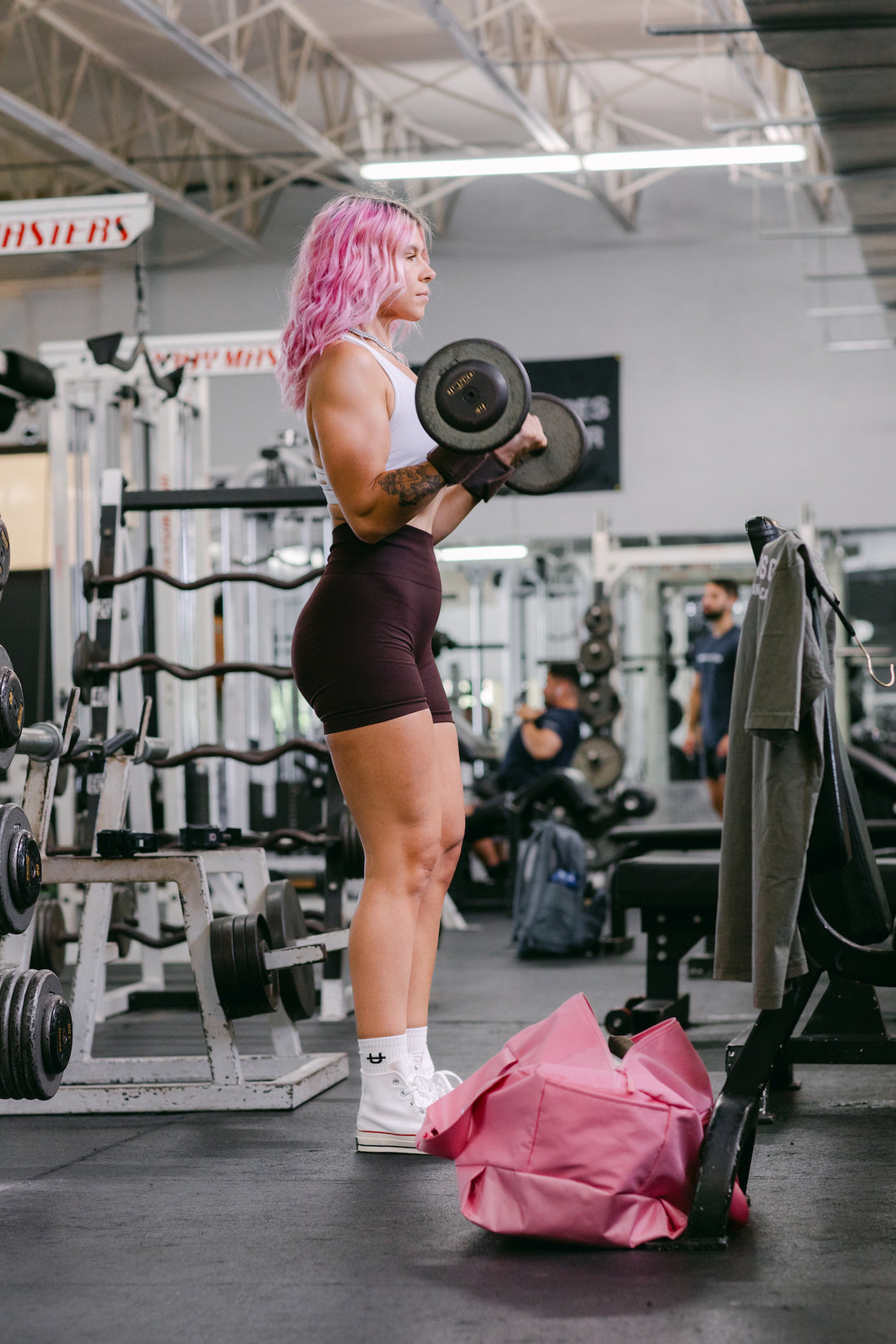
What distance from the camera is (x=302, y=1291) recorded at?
1.43m

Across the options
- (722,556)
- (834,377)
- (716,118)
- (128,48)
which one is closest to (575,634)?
(722,556)

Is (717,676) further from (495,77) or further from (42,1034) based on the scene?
(42,1034)

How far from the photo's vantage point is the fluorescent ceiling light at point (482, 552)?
9.30 meters

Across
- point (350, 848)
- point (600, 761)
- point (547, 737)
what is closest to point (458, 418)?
point (350, 848)

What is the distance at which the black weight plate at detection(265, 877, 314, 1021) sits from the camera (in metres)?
2.62

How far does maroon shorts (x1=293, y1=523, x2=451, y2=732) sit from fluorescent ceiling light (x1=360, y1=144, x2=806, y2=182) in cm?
511

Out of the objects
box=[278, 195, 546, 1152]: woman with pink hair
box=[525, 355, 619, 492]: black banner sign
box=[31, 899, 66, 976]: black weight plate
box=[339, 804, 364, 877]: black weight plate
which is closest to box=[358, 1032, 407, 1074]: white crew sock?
box=[278, 195, 546, 1152]: woman with pink hair

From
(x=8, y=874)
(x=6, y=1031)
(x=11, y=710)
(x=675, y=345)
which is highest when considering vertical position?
(x=675, y=345)

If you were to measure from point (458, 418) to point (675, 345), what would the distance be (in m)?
8.80

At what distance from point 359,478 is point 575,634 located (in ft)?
25.5

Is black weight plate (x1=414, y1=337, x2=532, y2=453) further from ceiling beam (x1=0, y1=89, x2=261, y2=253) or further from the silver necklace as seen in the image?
ceiling beam (x1=0, y1=89, x2=261, y2=253)

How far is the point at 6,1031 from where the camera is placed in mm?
1861

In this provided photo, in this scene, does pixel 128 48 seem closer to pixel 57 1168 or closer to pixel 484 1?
pixel 484 1

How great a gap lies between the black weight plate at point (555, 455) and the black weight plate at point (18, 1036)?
1020 mm
